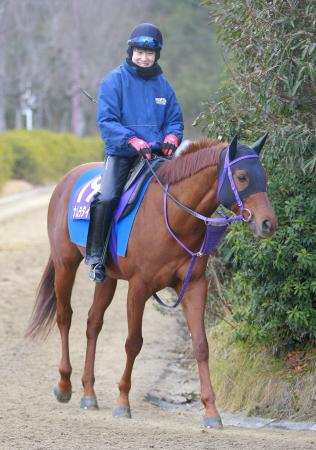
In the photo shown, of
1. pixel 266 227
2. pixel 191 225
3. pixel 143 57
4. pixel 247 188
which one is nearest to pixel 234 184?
pixel 247 188

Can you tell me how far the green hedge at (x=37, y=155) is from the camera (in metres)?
28.4

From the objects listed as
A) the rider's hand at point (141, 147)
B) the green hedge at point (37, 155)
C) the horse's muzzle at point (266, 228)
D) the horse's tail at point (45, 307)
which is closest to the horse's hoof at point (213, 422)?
the horse's muzzle at point (266, 228)

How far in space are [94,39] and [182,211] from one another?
140ft

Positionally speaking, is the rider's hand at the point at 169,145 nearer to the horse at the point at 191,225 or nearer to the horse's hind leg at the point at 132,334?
the horse at the point at 191,225

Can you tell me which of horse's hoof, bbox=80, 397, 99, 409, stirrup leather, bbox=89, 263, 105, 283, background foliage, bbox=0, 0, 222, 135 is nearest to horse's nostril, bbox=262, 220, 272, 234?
stirrup leather, bbox=89, 263, 105, 283

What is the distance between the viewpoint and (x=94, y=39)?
48.0 m

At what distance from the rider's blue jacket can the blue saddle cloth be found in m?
0.37

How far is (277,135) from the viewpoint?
20.8ft

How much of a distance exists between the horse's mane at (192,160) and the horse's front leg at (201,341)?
72 centimetres

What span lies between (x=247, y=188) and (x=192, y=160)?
634 millimetres

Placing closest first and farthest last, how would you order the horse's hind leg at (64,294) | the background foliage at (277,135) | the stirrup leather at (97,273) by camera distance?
the background foliage at (277,135) < the stirrup leather at (97,273) < the horse's hind leg at (64,294)

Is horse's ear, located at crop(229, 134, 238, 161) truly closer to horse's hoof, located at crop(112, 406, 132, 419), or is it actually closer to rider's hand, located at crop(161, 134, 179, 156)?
rider's hand, located at crop(161, 134, 179, 156)

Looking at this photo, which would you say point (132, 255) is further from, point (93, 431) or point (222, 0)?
point (222, 0)

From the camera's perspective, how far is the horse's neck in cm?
628
